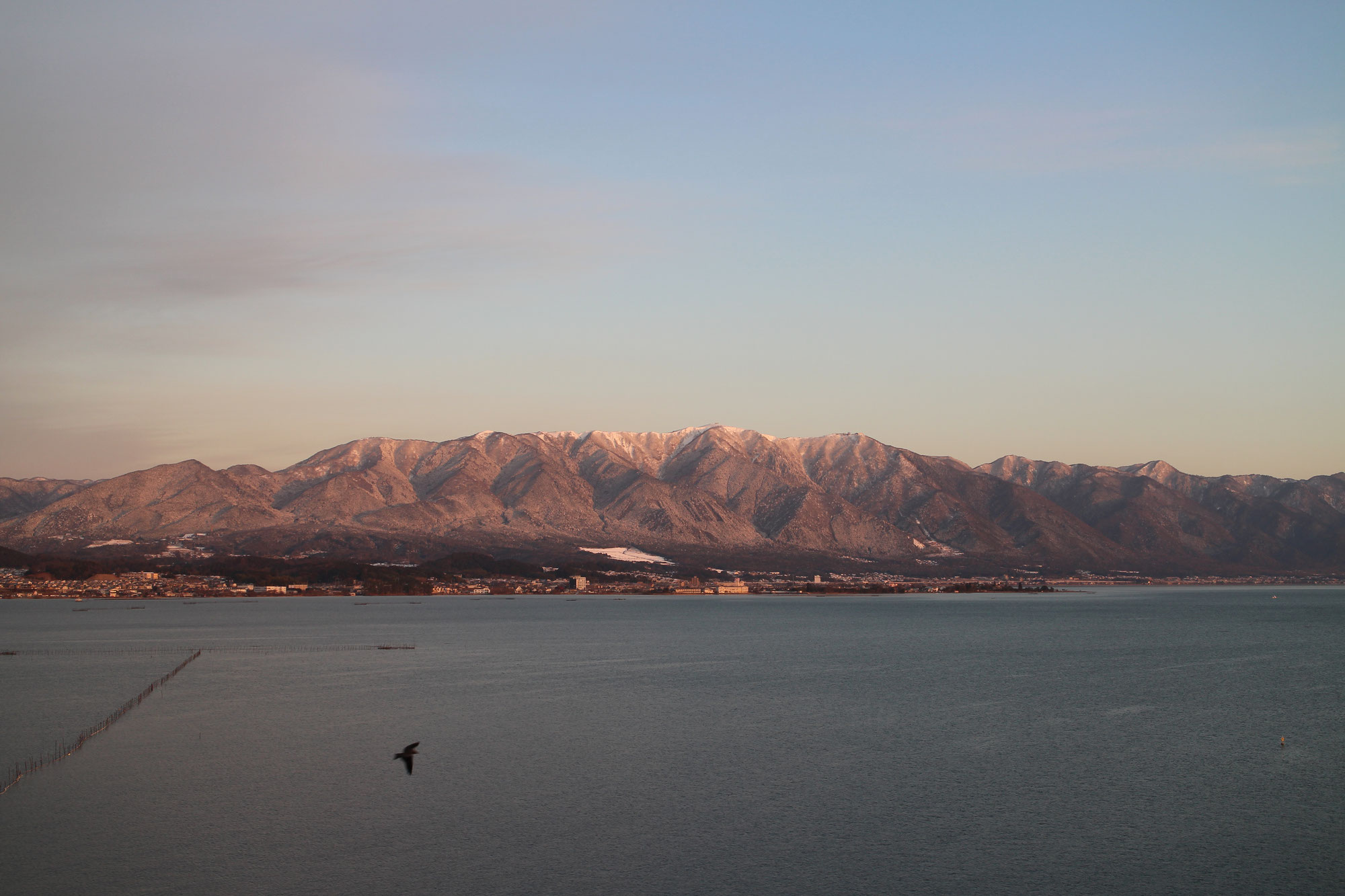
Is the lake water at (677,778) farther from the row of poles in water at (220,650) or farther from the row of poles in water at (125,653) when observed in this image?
the row of poles in water at (220,650)

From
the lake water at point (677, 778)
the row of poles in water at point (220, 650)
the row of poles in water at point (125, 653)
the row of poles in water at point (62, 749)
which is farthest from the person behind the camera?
the row of poles in water at point (220, 650)

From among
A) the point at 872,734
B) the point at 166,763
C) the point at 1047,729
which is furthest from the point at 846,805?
the point at 166,763

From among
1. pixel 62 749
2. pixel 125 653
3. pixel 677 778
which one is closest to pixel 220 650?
pixel 125 653

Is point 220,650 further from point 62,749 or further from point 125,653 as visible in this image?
point 62,749

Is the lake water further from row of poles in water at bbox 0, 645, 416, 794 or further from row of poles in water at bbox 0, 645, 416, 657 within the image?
row of poles in water at bbox 0, 645, 416, 657

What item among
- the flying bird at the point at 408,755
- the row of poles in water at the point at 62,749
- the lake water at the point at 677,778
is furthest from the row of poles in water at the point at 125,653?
the flying bird at the point at 408,755

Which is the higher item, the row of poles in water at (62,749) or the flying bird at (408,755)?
the flying bird at (408,755)

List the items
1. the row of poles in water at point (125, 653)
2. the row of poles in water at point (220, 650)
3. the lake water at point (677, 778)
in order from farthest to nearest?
the row of poles in water at point (220, 650)
the row of poles in water at point (125, 653)
the lake water at point (677, 778)

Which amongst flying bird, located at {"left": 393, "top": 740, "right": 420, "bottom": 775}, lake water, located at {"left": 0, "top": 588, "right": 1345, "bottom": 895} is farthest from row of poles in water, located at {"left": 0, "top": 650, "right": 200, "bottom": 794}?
flying bird, located at {"left": 393, "top": 740, "right": 420, "bottom": 775}

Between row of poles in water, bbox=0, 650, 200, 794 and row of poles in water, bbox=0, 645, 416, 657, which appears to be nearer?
row of poles in water, bbox=0, 650, 200, 794
